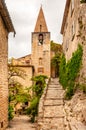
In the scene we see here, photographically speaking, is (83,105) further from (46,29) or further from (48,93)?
(46,29)

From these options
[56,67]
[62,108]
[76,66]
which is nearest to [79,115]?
[62,108]

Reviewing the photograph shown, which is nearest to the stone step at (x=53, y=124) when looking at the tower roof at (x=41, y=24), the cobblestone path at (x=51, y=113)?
the cobblestone path at (x=51, y=113)

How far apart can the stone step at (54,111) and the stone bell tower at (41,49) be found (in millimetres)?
32885

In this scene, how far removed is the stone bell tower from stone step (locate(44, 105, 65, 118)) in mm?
32885

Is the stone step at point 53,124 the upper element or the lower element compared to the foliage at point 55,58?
lower

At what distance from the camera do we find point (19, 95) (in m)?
34.5

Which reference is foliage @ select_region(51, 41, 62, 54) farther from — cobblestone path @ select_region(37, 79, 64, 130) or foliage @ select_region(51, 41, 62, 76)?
cobblestone path @ select_region(37, 79, 64, 130)

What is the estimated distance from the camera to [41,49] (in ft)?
176

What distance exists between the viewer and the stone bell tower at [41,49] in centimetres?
5247

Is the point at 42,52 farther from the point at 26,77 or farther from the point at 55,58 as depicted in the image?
the point at 26,77

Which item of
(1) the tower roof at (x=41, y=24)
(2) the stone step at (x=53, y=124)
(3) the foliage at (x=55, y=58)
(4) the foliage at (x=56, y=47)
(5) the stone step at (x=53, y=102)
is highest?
(1) the tower roof at (x=41, y=24)

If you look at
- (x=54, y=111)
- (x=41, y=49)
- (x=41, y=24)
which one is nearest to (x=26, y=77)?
(x=41, y=49)

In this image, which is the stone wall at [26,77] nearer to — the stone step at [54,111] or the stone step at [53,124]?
the stone step at [54,111]

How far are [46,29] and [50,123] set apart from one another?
39.2m
